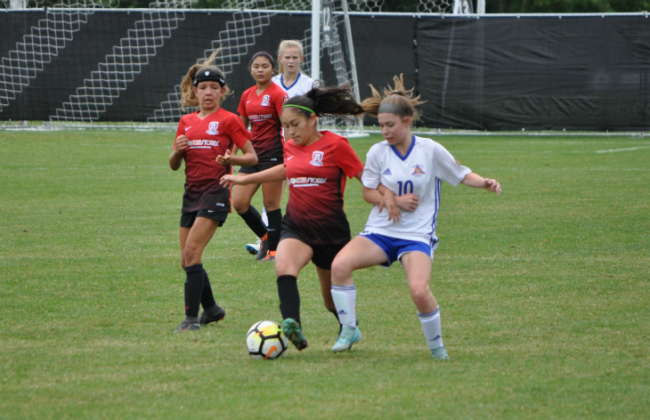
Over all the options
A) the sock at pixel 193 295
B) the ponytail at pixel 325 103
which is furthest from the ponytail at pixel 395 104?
the sock at pixel 193 295

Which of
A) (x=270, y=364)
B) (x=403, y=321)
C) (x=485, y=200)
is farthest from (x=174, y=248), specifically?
(x=485, y=200)

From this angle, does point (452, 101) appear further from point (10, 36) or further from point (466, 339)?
point (466, 339)

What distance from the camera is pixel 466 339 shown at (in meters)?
5.01

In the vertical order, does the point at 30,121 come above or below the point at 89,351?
below

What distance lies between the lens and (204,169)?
5.59 m

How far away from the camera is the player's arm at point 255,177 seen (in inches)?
198

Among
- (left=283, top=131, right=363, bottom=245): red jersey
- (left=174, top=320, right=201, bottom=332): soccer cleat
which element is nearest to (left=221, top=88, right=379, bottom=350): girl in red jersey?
(left=283, top=131, right=363, bottom=245): red jersey

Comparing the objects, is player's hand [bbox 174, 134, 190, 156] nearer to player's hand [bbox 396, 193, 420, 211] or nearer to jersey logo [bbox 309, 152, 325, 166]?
jersey logo [bbox 309, 152, 325, 166]

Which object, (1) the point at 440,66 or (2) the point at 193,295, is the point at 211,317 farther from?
(1) the point at 440,66

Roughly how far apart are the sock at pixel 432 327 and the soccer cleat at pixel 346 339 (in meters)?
0.44

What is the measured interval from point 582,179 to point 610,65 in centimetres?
879

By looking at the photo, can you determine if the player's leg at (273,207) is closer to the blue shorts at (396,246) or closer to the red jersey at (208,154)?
the red jersey at (208,154)

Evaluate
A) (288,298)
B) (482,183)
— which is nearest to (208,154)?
(288,298)

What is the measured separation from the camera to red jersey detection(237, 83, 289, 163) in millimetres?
7898
